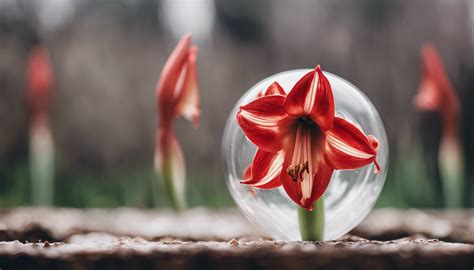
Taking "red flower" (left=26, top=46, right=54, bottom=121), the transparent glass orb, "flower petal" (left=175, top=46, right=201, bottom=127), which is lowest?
the transparent glass orb

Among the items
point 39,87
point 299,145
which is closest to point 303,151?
point 299,145

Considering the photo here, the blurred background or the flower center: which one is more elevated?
the blurred background

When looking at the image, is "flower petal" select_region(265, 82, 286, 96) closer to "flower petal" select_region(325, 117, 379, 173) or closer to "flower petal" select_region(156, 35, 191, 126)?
"flower petal" select_region(325, 117, 379, 173)

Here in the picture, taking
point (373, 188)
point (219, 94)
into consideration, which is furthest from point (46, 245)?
point (219, 94)

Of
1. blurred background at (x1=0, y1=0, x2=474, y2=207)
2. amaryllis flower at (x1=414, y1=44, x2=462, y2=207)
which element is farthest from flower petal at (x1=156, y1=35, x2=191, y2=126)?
blurred background at (x1=0, y1=0, x2=474, y2=207)

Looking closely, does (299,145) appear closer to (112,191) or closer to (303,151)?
(303,151)

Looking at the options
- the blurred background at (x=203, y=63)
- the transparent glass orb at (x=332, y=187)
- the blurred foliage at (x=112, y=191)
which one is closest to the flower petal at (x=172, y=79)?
the transparent glass orb at (x=332, y=187)

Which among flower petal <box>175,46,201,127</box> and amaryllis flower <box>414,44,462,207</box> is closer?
flower petal <box>175,46,201,127</box>
